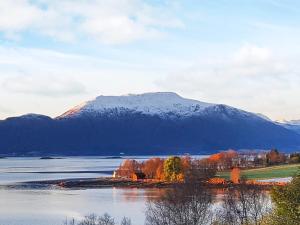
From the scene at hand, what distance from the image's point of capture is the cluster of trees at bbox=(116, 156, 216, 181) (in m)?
112

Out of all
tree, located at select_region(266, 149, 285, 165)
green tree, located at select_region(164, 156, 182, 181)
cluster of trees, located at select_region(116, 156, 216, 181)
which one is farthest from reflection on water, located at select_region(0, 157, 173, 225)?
tree, located at select_region(266, 149, 285, 165)

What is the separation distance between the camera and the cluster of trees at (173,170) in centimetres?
11250

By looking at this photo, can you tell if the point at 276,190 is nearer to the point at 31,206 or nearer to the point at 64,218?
the point at 64,218

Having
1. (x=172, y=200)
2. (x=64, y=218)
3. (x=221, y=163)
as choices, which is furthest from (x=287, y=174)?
(x=172, y=200)


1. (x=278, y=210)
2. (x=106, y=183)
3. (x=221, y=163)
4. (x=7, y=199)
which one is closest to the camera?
(x=278, y=210)

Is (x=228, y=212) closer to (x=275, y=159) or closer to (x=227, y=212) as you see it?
(x=227, y=212)

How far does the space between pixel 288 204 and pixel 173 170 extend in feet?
292

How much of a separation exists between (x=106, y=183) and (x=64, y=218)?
54477 mm

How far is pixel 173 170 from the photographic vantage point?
380 ft

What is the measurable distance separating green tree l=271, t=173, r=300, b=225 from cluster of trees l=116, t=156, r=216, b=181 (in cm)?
7261

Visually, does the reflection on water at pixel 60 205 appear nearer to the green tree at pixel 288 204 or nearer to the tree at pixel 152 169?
the green tree at pixel 288 204

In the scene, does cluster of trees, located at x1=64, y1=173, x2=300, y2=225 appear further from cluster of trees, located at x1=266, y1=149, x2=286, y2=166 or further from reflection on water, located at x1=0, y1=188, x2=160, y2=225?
cluster of trees, located at x1=266, y1=149, x2=286, y2=166

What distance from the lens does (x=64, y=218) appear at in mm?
58531

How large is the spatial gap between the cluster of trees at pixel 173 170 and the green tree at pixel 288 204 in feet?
238
